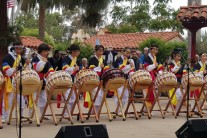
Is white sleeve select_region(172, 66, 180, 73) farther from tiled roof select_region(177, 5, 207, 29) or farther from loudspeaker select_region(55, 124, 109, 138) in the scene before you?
loudspeaker select_region(55, 124, 109, 138)

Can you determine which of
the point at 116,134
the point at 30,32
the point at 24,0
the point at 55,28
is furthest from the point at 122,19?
the point at 116,134

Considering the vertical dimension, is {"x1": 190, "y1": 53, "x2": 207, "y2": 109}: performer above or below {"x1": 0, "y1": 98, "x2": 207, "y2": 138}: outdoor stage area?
above

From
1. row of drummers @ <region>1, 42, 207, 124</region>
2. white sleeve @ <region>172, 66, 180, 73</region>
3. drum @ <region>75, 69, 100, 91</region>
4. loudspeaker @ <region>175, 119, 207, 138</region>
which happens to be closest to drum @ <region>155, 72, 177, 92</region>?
row of drummers @ <region>1, 42, 207, 124</region>

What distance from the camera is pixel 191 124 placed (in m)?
6.24

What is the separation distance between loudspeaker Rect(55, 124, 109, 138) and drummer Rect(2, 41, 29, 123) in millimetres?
3325

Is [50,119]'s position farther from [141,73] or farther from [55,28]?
[55,28]


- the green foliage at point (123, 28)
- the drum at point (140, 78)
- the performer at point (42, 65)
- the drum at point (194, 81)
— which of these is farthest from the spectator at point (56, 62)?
the green foliage at point (123, 28)

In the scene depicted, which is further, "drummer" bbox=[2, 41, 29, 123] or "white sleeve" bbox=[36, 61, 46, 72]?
"white sleeve" bbox=[36, 61, 46, 72]

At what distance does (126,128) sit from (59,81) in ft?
4.89

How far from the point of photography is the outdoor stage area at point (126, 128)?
26.5ft

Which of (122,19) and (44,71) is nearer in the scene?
(44,71)

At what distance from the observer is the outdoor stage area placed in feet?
26.5

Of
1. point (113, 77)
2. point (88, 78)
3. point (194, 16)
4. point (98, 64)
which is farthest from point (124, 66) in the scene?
point (194, 16)

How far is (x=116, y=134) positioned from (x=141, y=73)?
2.21m
